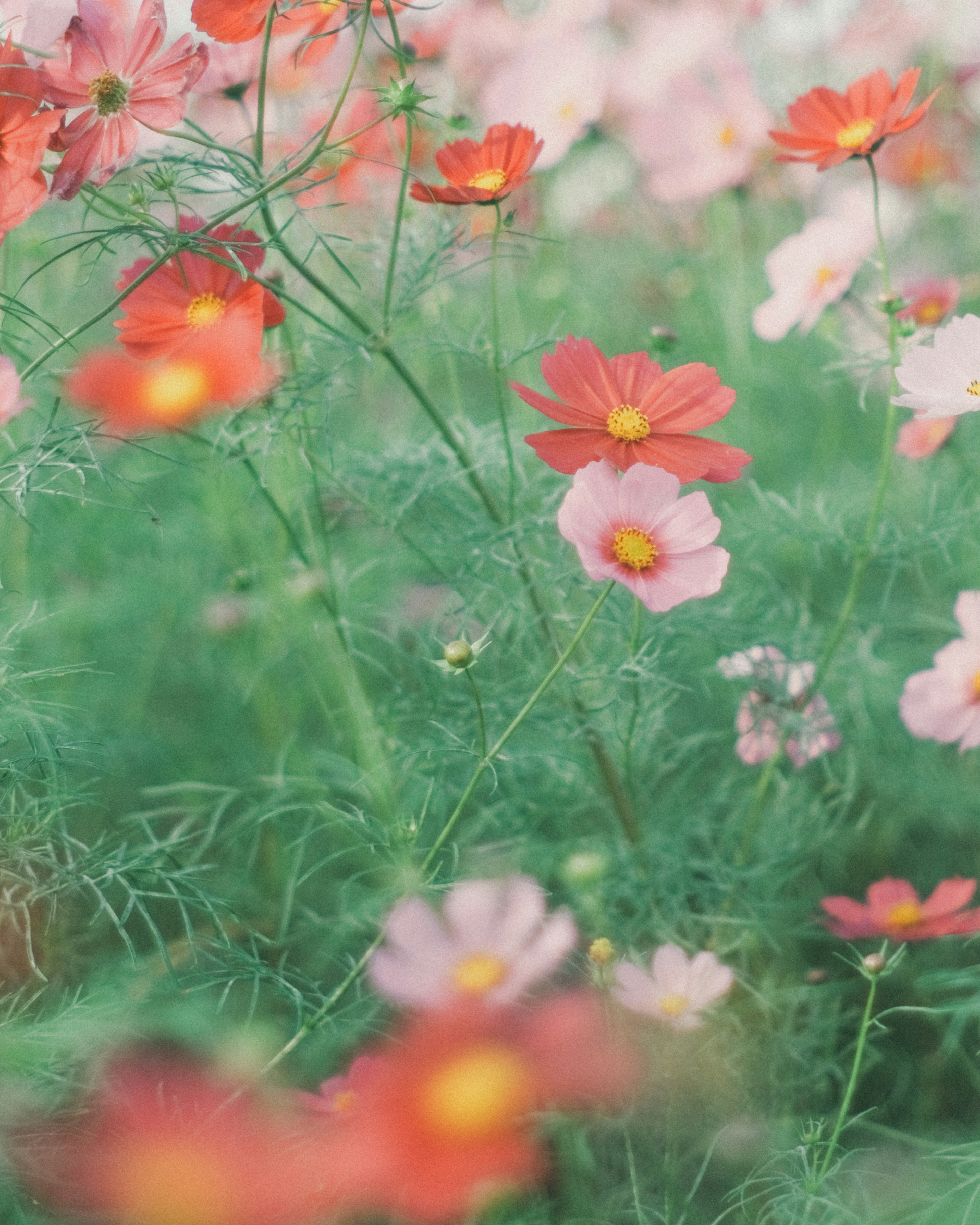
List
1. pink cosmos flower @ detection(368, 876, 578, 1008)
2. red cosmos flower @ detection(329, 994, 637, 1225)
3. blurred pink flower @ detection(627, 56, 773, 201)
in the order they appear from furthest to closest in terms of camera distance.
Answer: blurred pink flower @ detection(627, 56, 773, 201) → pink cosmos flower @ detection(368, 876, 578, 1008) → red cosmos flower @ detection(329, 994, 637, 1225)

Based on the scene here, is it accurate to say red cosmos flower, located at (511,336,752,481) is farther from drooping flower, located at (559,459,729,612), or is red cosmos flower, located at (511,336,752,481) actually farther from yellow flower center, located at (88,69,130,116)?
yellow flower center, located at (88,69,130,116)

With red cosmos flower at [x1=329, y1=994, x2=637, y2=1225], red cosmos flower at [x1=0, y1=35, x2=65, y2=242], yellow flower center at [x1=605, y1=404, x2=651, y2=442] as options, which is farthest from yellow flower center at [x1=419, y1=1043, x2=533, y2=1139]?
red cosmos flower at [x1=0, y1=35, x2=65, y2=242]

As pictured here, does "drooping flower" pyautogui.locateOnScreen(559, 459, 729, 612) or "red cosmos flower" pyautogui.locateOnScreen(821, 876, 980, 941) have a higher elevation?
"drooping flower" pyautogui.locateOnScreen(559, 459, 729, 612)

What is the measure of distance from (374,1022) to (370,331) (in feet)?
1.49

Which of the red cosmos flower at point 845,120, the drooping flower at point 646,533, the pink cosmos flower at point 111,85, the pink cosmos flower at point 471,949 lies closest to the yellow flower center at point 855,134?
the red cosmos flower at point 845,120

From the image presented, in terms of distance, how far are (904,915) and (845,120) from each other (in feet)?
1.66

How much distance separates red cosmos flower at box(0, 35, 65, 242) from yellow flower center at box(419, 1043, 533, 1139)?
0.42 metres

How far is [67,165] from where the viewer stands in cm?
50

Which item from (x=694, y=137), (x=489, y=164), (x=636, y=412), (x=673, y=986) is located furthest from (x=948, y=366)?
(x=694, y=137)

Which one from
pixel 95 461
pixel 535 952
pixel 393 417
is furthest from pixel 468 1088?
pixel 393 417

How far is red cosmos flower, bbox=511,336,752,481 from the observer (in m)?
0.52

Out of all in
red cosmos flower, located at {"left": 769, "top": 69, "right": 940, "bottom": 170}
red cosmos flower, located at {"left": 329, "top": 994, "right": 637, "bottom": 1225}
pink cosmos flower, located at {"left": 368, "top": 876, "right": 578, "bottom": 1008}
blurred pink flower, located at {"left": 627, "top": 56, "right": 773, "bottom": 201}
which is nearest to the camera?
red cosmos flower, located at {"left": 329, "top": 994, "right": 637, "bottom": 1225}

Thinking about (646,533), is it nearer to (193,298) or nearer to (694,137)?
(193,298)

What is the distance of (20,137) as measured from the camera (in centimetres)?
48
